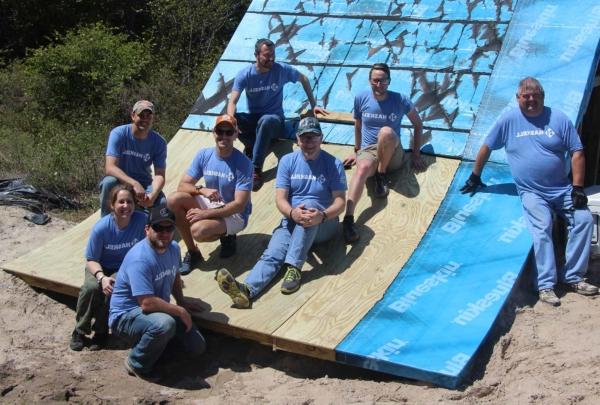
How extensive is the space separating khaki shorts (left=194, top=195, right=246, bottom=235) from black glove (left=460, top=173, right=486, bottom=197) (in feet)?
5.86

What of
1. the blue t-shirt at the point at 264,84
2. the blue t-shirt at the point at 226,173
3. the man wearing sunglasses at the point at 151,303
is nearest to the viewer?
the man wearing sunglasses at the point at 151,303

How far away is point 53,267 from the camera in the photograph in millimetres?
6570

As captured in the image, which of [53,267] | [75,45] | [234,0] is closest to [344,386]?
[53,267]

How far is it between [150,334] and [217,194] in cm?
133

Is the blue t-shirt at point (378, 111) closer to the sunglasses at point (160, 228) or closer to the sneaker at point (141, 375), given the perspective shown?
the sunglasses at point (160, 228)

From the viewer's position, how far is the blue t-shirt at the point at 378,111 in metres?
6.68

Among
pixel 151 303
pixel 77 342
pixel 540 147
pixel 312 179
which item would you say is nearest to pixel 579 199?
pixel 540 147

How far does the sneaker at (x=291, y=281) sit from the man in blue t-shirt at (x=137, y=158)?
1.17 metres

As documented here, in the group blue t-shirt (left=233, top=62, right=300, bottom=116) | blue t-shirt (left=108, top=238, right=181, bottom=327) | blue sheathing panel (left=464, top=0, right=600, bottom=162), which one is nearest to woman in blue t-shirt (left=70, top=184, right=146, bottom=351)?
blue t-shirt (left=108, top=238, right=181, bottom=327)

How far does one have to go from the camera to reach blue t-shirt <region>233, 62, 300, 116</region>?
733cm

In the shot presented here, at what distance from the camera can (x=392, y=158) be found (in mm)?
6820

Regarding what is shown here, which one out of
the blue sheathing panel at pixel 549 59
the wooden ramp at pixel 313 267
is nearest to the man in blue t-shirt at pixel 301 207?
the wooden ramp at pixel 313 267

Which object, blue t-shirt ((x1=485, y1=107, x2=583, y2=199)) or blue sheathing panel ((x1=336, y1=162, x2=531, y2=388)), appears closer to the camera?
blue sheathing panel ((x1=336, y1=162, x2=531, y2=388))

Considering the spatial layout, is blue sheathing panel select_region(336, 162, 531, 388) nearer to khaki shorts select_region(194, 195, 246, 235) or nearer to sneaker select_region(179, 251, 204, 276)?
khaki shorts select_region(194, 195, 246, 235)
